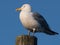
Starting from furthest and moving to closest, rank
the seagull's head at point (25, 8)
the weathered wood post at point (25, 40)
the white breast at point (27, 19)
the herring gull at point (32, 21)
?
the seagull's head at point (25, 8), the herring gull at point (32, 21), the white breast at point (27, 19), the weathered wood post at point (25, 40)

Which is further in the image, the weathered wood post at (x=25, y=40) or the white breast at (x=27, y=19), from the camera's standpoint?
the white breast at (x=27, y=19)

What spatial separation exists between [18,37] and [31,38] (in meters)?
0.41

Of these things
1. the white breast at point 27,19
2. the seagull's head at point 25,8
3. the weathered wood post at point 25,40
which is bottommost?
the weathered wood post at point 25,40

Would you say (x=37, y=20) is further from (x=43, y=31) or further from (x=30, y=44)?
(x=30, y=44)

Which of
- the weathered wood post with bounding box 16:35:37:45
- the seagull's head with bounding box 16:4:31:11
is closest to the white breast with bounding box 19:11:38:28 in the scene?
the seagull's head with bounding box 16:4:31:11

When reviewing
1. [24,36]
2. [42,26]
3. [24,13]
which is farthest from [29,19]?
[24,36]

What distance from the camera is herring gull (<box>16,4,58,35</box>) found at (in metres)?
12.3

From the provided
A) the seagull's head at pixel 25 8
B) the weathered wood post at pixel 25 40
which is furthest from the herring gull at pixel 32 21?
the weathered wood post at pixel 25 40

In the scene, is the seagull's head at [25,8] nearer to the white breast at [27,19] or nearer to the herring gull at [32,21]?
the herring gull at [32,21]

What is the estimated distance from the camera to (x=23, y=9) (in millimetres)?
12883

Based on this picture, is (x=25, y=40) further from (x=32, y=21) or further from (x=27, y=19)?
(x=32, y=21)

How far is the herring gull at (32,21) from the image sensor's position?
40.4ft

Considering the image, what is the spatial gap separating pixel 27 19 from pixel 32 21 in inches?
19.9

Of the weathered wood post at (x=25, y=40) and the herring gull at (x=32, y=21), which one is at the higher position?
the herring gull at (x=32, y=21)
